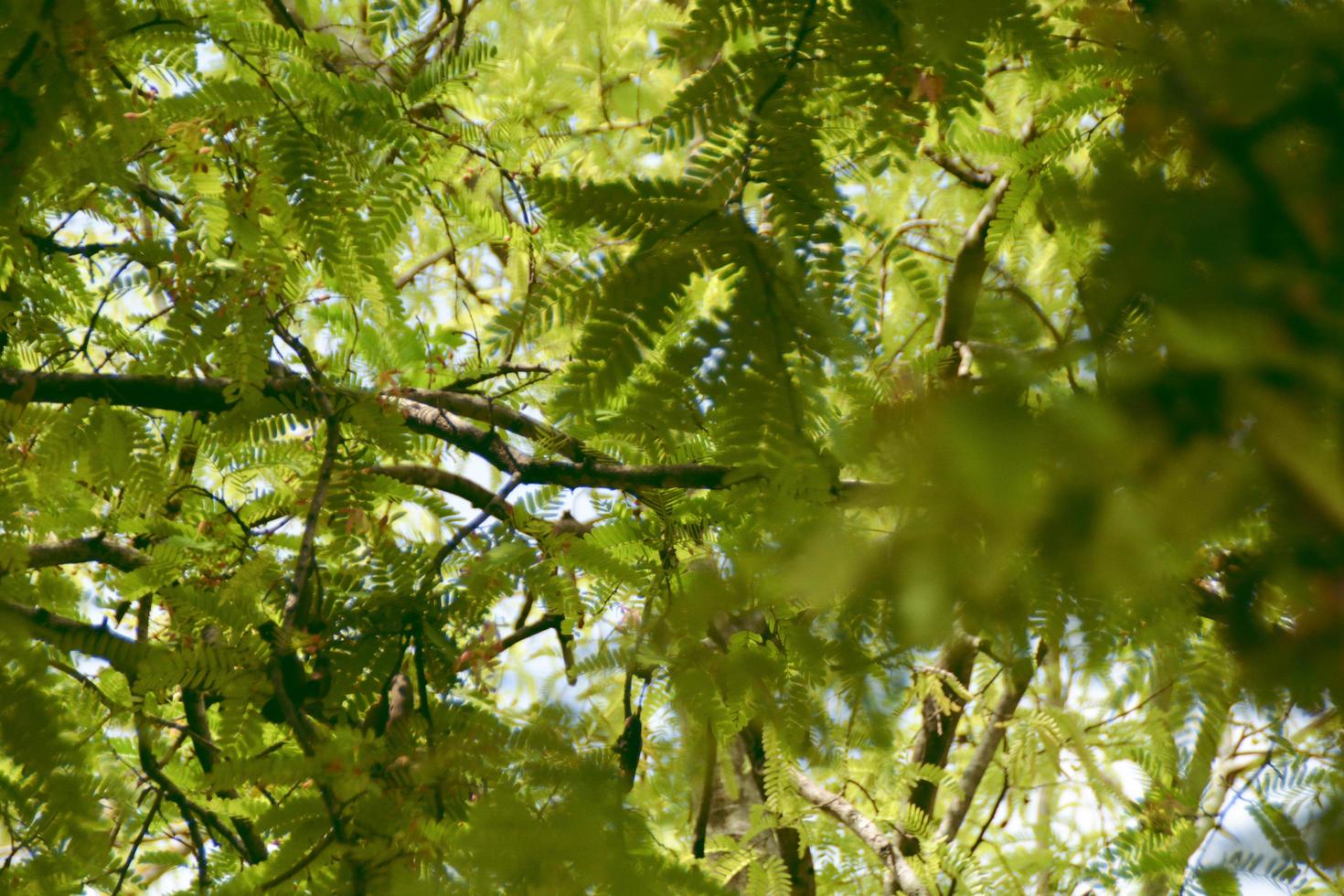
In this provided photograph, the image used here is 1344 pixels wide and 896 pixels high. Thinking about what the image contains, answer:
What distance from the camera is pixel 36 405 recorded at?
2338 mm

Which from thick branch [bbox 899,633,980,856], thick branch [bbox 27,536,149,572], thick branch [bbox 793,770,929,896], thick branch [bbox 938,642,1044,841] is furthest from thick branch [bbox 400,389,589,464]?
thick branch [bbox 938,642,1044,841]

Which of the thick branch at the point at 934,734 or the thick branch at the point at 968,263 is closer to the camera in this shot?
the thick branch at the point at 968,263

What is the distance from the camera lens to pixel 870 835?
3.37 m

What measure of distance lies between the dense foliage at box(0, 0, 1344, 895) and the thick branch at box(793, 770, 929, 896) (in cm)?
2

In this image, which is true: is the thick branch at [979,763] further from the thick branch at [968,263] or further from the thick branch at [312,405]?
the thick branch at [312,405]

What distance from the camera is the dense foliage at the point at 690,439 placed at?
0.67 metres

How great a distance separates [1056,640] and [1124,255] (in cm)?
47

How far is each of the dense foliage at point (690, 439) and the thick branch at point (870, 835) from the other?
0.08ft

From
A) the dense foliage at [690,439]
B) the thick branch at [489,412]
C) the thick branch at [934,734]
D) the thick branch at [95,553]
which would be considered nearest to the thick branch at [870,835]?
the dense foliage at [690,439]

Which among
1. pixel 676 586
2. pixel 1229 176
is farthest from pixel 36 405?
pixel 1229 176

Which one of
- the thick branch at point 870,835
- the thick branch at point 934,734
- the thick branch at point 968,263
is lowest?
the thick branch at point 870,835

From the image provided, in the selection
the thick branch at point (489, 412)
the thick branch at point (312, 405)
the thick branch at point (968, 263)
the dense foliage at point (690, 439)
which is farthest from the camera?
the thick branch at point (968, 263)

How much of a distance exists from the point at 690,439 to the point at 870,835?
1.92 meters

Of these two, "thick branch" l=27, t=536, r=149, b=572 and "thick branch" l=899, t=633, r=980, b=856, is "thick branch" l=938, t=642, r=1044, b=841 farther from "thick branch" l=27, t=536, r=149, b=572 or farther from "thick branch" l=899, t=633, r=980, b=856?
"thick branch" l=27, t=536, r=149, b=572
